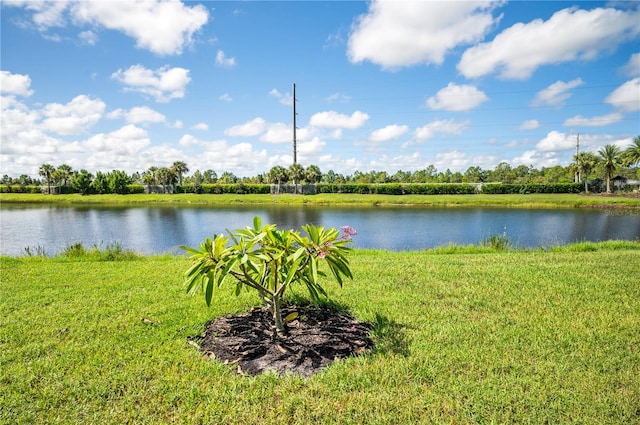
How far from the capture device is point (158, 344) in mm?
4203

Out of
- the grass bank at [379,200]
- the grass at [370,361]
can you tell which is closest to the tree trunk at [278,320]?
the grass at [370,361]

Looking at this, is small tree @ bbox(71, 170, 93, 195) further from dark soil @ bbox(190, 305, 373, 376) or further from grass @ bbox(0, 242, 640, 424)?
dark soil @ bbox(190, 305, 373, 376)

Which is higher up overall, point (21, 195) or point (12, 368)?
point (21, 195)

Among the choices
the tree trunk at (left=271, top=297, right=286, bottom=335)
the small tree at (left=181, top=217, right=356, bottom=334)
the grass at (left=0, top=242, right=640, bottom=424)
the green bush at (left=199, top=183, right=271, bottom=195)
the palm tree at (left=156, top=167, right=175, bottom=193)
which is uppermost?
the palm tree at (left=156, top=167, right=175, bottom=193)

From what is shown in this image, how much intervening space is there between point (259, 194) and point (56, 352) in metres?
60.8

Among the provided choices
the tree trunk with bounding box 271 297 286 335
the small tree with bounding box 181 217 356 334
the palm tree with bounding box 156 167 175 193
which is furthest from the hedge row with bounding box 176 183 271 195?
the small tree with bounding box 181 217 356 334

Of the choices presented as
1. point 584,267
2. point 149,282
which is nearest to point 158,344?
point 149,282

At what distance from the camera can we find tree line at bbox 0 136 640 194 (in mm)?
54719

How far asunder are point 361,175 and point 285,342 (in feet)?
286

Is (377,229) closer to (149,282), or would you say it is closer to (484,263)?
(484,263)

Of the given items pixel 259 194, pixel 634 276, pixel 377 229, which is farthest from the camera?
pixel 259 194

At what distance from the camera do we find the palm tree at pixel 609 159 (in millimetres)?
53531

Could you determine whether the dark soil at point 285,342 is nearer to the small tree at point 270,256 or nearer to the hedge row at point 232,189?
the small tree at point 270,256

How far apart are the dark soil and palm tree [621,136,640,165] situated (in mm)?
66965
